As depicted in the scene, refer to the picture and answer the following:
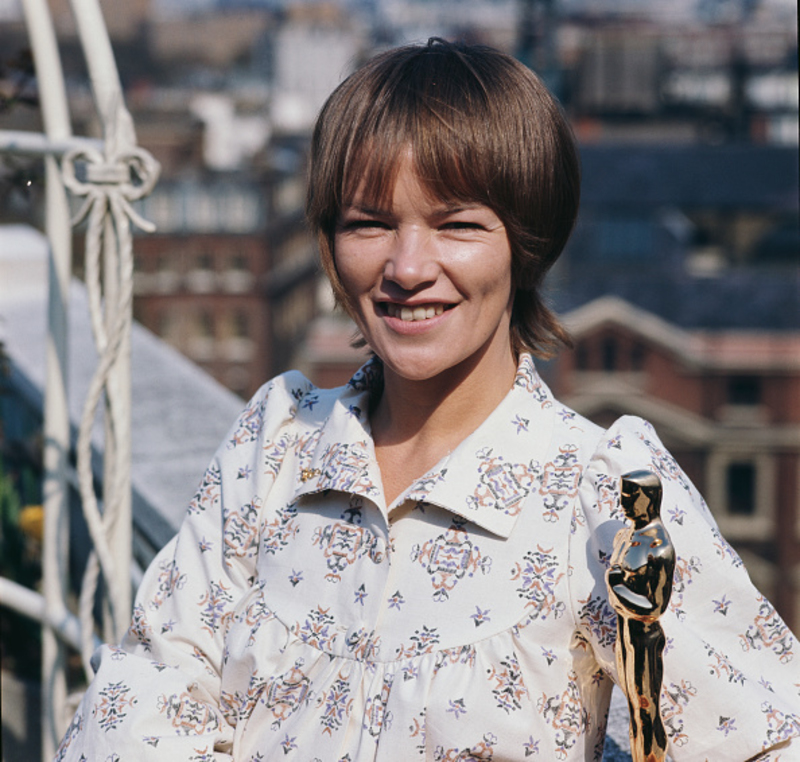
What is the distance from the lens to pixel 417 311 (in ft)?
4.41

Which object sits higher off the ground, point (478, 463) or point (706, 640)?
point (478, 463)

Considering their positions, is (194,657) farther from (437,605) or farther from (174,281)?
(174,281)

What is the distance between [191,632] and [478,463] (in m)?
0.40

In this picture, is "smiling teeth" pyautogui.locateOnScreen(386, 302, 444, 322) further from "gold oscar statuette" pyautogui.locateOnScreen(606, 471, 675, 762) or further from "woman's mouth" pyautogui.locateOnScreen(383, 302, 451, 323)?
"gold oscar statuette" pyautogui.locateOnScreen(606, 471, 675, 762)

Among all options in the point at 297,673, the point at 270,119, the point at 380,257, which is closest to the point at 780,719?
the point at 297,673

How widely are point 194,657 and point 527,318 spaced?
57 centimetres

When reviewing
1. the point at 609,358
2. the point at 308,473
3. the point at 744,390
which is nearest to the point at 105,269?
the point at 308,473

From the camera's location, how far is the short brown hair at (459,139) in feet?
4.19

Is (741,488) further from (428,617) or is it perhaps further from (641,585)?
(641,585)

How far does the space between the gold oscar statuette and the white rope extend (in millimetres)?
930

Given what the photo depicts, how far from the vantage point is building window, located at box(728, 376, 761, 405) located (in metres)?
30.1

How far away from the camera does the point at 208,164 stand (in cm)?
4262

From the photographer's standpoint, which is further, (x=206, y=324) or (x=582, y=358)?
(x=206, y=324)

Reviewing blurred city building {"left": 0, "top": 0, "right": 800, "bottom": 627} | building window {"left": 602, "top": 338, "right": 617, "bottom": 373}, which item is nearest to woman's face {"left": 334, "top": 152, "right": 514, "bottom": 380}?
blurred city building {"left": 0, "top": 0, "right": 800, "bottom": 627}
